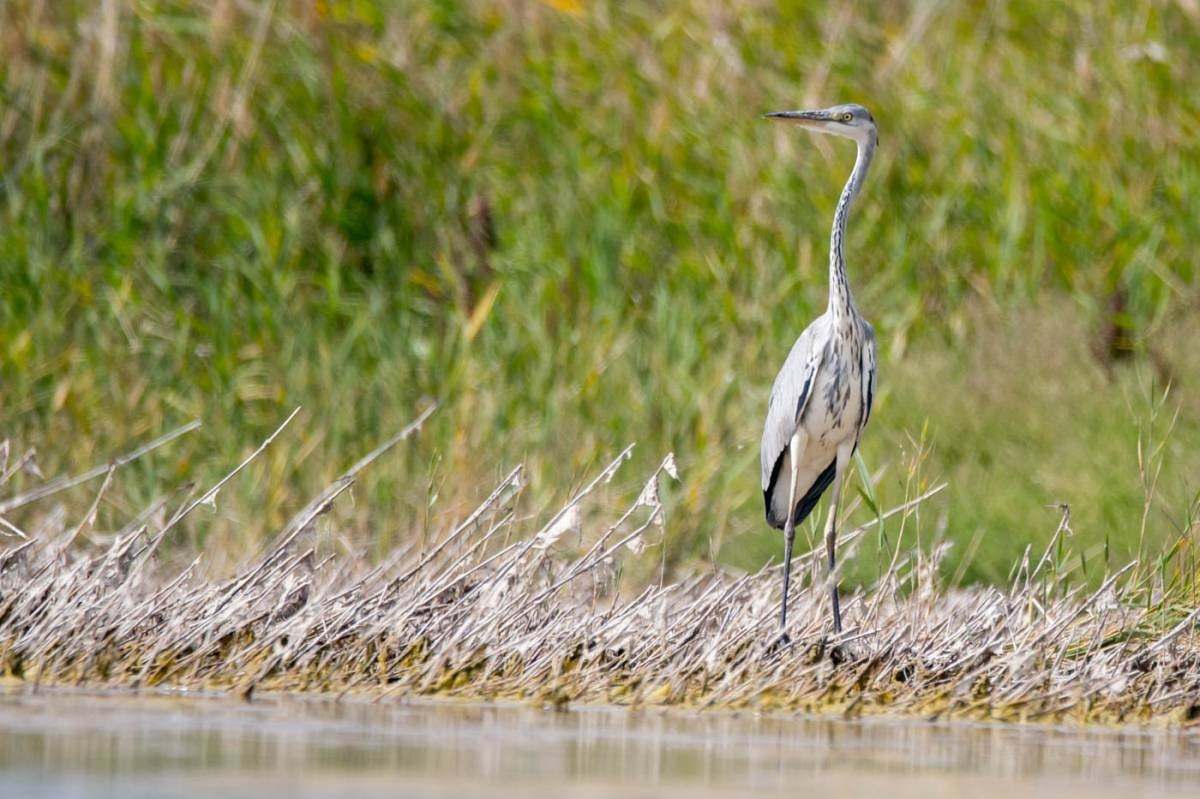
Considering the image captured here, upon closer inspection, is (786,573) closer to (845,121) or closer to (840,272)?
(840,272)

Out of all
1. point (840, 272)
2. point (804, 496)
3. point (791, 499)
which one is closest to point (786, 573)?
point (791, 499)

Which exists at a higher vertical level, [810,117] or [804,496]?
A: [810,117]

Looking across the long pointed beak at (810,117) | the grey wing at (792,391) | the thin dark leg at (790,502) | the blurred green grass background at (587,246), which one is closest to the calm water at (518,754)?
the thin dark leg at (790,502)

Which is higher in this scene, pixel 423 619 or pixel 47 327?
pixel 47 327

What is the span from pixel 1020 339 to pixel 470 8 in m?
4.15

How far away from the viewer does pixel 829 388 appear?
6254mm

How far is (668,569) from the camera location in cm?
777

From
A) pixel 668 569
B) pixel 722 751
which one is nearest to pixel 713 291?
pixel 668 569

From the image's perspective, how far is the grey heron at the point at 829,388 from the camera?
6195 millimetres

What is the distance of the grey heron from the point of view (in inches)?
244

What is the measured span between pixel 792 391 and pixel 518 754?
92.2 inches

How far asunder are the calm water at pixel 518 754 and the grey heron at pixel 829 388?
47.6 inches

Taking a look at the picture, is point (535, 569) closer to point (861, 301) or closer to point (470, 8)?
point (861, 301)

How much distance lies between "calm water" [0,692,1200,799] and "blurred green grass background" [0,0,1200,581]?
2.48 m
